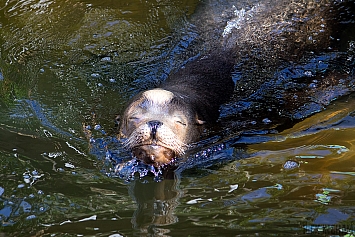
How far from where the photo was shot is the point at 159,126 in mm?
4914

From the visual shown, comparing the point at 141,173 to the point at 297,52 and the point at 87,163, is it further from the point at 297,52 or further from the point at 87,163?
the point at 297,52

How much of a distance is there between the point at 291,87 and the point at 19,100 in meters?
3.43

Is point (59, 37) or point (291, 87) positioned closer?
point (291, 87)

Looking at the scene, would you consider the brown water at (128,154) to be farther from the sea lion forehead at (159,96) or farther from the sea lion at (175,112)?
the sea lion forehead at (159,96)

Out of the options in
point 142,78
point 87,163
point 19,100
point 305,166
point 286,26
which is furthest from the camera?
point 286,26

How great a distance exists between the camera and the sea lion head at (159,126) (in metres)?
4.92

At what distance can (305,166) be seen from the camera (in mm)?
4508

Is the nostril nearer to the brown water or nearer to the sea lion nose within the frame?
the sea lion nose

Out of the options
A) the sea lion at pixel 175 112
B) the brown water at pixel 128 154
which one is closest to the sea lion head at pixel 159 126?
the sea lion at pixel 175 112

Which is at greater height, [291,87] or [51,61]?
[51,61]

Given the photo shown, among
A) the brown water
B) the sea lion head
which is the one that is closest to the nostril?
the sea lion head

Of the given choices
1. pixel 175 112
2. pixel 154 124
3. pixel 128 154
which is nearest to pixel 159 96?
pixel 175 112

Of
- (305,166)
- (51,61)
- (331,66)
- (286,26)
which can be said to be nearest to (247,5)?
(286,26)

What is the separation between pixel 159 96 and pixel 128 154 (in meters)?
0.70
